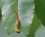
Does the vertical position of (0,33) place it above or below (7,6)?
below

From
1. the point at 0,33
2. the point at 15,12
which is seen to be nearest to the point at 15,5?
the point at 15,12

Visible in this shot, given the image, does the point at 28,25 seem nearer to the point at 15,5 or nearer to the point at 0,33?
the point at 15,5

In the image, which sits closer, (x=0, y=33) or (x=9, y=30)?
(x=9, y=30)

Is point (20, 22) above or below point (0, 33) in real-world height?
above

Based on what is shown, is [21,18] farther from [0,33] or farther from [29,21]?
[0,33]

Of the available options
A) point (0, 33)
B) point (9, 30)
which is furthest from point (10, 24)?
point (0, 33)

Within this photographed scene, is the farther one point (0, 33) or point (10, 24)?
point (0, 33)
